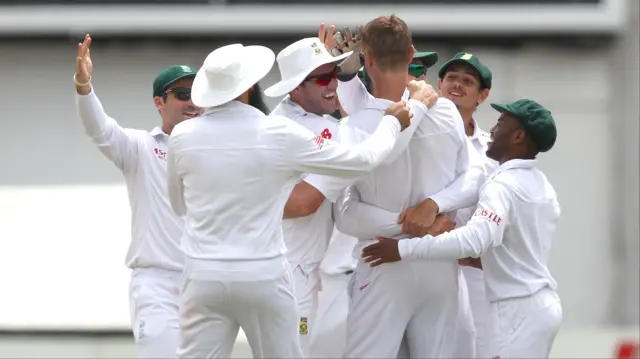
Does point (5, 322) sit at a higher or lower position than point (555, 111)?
lower

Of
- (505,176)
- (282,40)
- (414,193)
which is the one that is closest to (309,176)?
(414,193)

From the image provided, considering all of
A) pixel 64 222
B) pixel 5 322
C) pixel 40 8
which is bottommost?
pixel 5 322

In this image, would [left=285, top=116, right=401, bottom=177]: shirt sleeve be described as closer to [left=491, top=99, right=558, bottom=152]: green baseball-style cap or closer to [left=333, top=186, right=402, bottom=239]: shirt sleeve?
[left=333, top=186, right=402, bottom=239]: shirt sleeve

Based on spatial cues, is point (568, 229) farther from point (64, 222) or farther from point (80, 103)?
point (80, 103)

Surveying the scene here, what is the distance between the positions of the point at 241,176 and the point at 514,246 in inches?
51.1

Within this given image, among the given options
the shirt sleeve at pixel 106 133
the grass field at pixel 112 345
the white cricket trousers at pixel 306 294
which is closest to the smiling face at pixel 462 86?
the white cricket trousers at pixel 306 294

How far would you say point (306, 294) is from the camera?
6.54 m

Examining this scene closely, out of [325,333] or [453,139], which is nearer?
[453,139]

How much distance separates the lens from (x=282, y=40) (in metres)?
10.2

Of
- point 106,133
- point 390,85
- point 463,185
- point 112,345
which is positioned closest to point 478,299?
point 463,185

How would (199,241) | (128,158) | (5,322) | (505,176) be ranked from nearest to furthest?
(199,241), (505,176), (128,158), (5,322)

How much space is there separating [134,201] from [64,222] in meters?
3.76

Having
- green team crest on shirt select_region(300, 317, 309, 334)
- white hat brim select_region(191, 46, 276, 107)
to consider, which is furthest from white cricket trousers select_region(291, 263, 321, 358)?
white hat brim select_region(191, 46, 276, 107)

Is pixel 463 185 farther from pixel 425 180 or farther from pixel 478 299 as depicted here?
pixel 478 299
